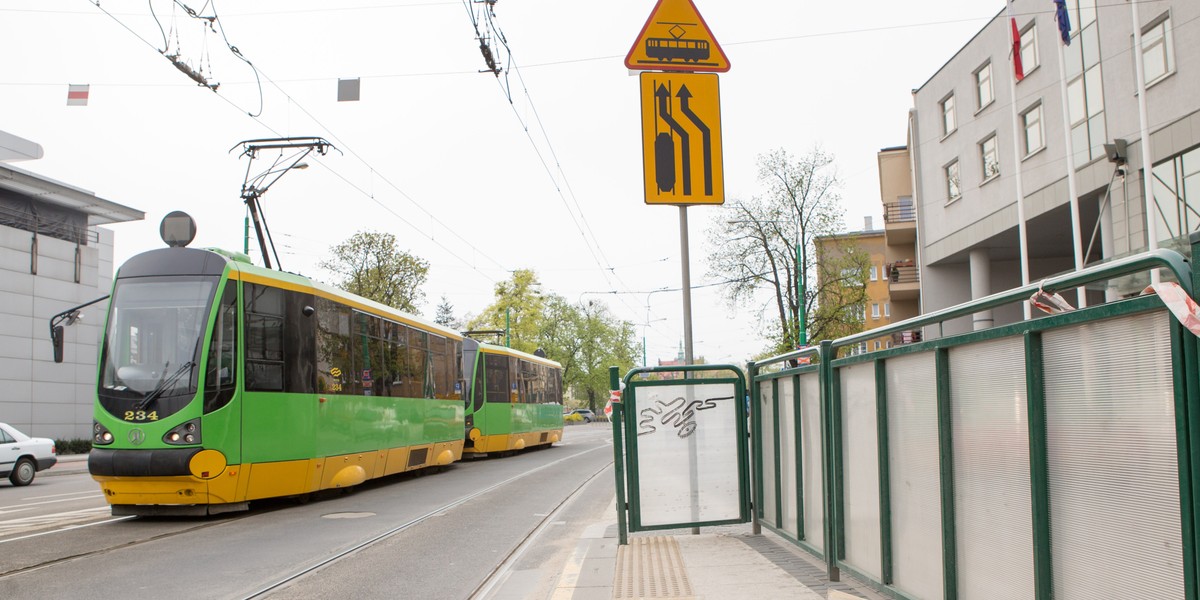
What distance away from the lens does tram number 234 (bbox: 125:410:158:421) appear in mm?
11594

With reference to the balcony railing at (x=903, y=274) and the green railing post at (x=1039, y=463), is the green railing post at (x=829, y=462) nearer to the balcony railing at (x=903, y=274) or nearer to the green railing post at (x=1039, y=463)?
the green railing post at (x=1039, y=463)

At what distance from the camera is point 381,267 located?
51.0 m

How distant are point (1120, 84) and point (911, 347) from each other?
21241 millimetres

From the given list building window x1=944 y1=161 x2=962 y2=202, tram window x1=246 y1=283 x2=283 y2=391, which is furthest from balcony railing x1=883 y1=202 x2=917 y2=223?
tram window x1=246 y1=283 x2=283 y2=391

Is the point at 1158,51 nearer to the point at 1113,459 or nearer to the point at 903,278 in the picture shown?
the point at 1113,459

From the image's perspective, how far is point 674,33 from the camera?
359 inches

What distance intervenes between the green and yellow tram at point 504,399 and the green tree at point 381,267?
19.7 meters

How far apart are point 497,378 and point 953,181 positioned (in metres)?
18.0

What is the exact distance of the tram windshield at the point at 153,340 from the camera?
462 inches

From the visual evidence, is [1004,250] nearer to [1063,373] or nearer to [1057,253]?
[1057,253]

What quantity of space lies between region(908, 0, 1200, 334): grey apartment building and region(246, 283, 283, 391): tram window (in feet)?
35.0

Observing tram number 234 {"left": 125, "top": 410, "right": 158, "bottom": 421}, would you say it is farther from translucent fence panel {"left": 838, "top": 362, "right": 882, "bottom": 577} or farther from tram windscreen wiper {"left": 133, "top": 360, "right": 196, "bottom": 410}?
translucent fence panel {"left": 838, "top": 362, "right": 882, "bottom": 577}

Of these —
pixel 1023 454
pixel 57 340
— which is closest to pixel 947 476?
pixel 1023 454

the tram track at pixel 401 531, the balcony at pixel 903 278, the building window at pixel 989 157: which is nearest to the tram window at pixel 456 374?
the tram track at pixel 401 531
